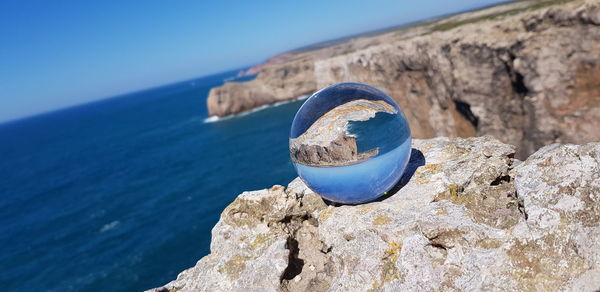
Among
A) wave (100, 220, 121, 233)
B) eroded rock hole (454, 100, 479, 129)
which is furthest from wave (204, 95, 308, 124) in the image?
eroded rock hole (454, 100, 479, 129)

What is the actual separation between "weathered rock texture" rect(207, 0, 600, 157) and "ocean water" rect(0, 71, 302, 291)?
15056 millimetres

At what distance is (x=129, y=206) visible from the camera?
35.0 metres

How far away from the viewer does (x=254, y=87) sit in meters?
83.1

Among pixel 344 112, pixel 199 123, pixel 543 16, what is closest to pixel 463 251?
pixel 344 112

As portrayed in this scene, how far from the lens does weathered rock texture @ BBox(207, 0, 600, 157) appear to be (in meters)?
22.5

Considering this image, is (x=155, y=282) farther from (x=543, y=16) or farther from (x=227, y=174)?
(x=543, y=16)

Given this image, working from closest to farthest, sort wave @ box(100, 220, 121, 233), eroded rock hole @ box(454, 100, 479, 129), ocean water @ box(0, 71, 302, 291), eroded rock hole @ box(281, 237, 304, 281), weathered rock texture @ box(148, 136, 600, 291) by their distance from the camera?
weathered rock texture @ box(148, 136, 600, 291)
eroded rock hole @ box(281, 237, 304, 281)
ocean water @ box(0, 71, 302, 291)
eroded rock hole @ box(454, 100, 479, 129)
wave @ box(100, 220, 121, 233)

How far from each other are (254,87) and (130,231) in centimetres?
5730

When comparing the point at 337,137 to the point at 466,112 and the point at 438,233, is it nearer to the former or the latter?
the point at 438,233

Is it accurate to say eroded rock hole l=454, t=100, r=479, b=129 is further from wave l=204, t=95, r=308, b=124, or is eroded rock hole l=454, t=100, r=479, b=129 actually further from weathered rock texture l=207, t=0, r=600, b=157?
wave l=204, t=95, r=308, b=124

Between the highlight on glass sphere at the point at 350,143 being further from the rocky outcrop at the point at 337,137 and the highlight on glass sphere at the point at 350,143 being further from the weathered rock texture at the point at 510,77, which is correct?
the weathered rock texture at the point at 510,77

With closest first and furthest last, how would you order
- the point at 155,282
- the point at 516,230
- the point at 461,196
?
the point at 516,230
the point at 461,196
the point at 155,282

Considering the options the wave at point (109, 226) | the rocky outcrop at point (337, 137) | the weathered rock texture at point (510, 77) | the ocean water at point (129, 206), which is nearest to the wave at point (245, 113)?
the ocean water at point (129, 206)

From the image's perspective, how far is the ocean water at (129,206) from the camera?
80.9 feet
